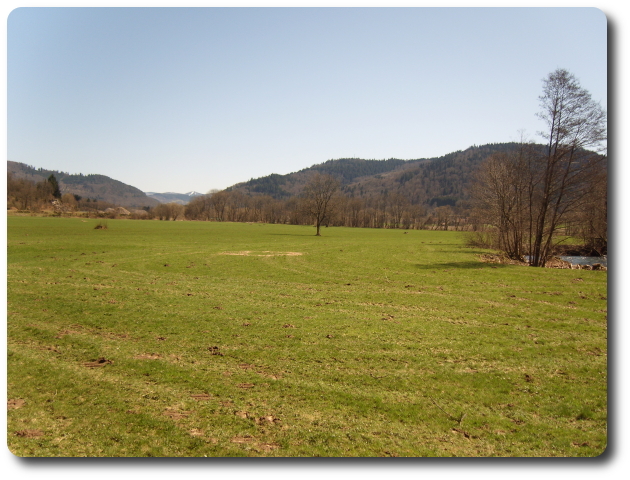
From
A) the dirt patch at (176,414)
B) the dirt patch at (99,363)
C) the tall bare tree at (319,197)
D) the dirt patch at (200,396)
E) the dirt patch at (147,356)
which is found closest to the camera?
the dirt patch at (176,414)

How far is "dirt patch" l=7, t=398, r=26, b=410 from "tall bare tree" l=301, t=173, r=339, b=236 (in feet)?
199

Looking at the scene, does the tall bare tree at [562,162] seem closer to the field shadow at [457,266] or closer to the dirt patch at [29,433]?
the field shadow at [457,266]

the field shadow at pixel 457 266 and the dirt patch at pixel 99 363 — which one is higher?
the field shadow at pixel 457 266

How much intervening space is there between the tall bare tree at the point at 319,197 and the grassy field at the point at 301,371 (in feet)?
166

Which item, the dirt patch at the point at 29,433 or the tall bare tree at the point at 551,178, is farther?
the tall bare tree at the point at 551,178

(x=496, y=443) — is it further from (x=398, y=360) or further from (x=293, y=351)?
(x=293, y=351)

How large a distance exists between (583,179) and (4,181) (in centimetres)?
2743

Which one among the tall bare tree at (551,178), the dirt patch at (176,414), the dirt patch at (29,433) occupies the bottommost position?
the dirt patch at (29,433)

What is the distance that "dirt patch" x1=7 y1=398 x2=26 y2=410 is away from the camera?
6142 mm

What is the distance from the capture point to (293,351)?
8836 millimetres

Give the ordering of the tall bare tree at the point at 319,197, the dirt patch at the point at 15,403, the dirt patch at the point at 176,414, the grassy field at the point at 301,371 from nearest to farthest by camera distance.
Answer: the grassy field at the point at 301,371 < the dirt patch at the point at 176,414 < the dirt patch at the point at 15,403 < the tall bare tree at the point at 319,197

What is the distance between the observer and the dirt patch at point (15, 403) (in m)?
6.14

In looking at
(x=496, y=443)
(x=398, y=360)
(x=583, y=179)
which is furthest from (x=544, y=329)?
(x=583, y=179)

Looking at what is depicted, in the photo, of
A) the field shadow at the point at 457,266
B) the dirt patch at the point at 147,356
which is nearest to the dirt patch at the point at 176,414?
the dirt patch at the point at 147,356
